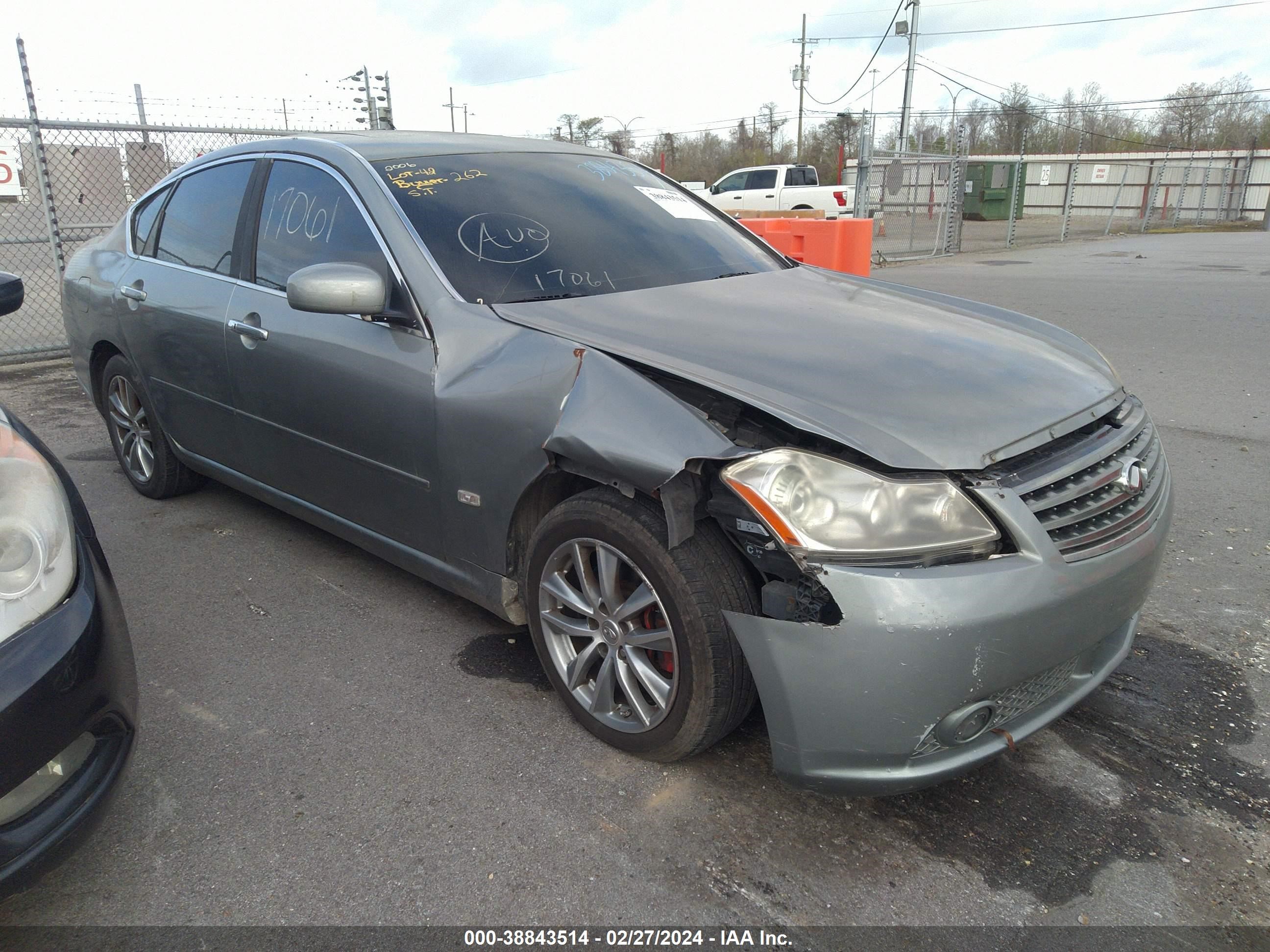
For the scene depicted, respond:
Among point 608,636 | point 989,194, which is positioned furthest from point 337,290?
point 989,194

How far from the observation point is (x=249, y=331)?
3.44m

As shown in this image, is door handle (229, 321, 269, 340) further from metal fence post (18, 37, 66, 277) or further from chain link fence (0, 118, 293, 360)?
metal fence post (18, 37, 66, 277)

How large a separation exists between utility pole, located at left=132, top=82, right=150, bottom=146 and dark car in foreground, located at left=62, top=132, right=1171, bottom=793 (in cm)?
637

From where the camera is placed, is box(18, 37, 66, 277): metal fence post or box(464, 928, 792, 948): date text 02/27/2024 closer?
box(464, 928, 792, 948): date text 02/27/2024

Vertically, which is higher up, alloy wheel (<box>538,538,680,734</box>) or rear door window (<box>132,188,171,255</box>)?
rear door window (<box>132,188,171,255</box>)

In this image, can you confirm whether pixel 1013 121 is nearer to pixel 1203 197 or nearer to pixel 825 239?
pixel 1203 197

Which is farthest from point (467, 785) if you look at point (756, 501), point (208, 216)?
point (208, 216)

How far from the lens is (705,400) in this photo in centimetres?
228

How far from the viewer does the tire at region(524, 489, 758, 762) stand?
7.17 ft

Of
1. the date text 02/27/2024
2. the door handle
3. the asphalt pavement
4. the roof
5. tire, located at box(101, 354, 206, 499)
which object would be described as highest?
the roof

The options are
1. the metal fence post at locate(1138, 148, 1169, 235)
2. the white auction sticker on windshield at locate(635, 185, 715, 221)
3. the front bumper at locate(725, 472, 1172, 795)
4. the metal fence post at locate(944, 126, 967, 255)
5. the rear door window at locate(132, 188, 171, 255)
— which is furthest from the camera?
the metal fence post at locate(1138, 148, 1169, 235)

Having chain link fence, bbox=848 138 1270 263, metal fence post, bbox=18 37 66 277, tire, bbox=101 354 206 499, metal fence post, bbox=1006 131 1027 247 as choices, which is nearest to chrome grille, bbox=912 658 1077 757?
tire, bbox=101 354 206 499

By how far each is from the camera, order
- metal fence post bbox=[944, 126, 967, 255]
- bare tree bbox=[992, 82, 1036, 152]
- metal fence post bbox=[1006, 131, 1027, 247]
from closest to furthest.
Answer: metal fence post bbox=[944, 126, 967, 255] → metal fence post bbox=[1006, 131, 1027, 247] → bare tree bbox=[992, 82, 1036, 152]

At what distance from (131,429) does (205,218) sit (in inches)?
51.9
